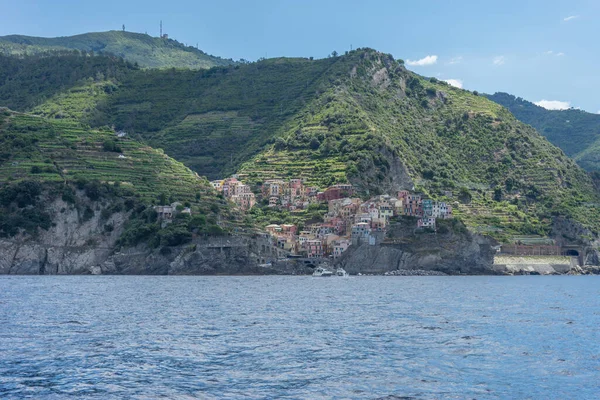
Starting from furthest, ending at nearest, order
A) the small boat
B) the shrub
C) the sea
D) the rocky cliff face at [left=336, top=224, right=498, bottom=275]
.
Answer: the shrub < the rocky cliff face at [left=336, top=224, right=498, bottom=275] < the small boat < the sea

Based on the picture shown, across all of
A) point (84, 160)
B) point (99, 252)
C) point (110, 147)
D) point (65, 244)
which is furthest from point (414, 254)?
point (84, 160)

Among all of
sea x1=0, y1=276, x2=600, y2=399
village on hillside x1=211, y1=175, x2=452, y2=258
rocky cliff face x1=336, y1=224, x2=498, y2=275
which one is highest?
village on hillside x1=211, y1=175, x2=452, y2=258

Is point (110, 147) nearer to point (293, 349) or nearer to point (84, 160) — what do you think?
point (84, 160)

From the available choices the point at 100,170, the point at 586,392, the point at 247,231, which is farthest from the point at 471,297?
the point at 100,170

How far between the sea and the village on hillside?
76749 mm

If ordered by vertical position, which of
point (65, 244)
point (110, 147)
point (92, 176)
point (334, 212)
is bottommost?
point (65, 244)

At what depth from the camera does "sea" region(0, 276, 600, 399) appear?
37.5 m

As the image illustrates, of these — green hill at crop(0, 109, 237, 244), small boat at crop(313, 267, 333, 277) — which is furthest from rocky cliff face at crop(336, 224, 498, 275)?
green hill at crop(0, 109, 237, 244)

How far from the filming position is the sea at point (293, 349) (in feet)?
123

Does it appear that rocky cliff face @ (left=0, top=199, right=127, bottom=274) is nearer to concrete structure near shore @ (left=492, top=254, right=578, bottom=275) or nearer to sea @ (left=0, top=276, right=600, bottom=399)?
sea @ (left=0, top=276, right=600, bottom=399)

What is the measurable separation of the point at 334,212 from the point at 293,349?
5015 inches

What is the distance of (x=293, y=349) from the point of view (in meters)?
48.3

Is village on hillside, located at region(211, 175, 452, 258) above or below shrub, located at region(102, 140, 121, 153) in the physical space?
below

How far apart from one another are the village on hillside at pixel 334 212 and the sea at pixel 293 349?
76749 mm
